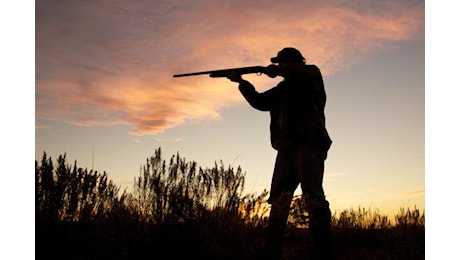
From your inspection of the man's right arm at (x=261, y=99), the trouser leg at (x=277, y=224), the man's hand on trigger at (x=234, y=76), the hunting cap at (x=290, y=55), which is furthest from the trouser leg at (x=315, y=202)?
the man's hand on trigger at (x=234, y=76)

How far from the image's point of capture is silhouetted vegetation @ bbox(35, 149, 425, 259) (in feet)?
9.52

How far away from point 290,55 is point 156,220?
1.71m

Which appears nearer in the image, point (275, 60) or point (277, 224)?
point (277, 224)

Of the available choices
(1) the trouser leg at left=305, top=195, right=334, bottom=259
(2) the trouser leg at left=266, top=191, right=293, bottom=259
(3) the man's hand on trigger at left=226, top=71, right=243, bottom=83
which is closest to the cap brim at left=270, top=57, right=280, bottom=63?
(3) the man's hand on trigger at left=226, top=71, right=243, bottom=83

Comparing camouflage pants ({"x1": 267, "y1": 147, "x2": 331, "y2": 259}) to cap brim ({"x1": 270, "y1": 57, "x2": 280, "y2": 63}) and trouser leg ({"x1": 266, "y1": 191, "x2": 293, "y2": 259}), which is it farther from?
cap brim ({"x1": 270, "y1": 57, "x2": 280, "y2": 63})

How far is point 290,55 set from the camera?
3740mm

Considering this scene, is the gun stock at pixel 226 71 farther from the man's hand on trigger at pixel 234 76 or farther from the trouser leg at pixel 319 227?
the trouser leg at pixel 319 227

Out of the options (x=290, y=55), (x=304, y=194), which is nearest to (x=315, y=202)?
(x=304, y=194)

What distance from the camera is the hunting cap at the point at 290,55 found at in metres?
3.73

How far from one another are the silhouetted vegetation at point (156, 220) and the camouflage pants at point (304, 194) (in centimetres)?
11

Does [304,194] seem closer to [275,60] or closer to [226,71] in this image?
[275,60]
